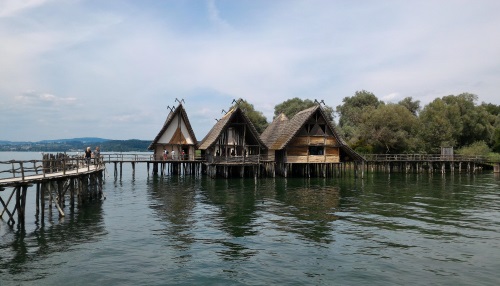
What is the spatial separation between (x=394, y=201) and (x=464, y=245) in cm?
1156

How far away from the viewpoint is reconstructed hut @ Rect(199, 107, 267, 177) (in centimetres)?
4051

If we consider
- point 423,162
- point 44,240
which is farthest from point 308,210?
point 423,162

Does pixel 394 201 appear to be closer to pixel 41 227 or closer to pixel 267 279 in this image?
pixel 267 279

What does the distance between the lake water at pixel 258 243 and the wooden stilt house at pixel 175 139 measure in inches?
726

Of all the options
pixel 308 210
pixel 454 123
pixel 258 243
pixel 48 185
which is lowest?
pixel 258 243

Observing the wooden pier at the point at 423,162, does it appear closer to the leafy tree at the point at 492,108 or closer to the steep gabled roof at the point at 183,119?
the steep gabled roof at the point at 183,119

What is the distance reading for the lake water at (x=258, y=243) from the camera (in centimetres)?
1167

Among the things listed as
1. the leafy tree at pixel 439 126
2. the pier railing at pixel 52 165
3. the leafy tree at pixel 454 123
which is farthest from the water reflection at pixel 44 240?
the leafy tree at pixel 454 123

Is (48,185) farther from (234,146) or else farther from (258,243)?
(234,146)

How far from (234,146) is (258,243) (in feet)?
93.6

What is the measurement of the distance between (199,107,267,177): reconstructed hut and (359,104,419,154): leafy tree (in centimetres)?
2133

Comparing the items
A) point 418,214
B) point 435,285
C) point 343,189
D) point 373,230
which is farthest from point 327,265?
point 343,189

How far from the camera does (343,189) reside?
33.7 meters

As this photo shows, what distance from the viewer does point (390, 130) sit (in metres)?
57.8
